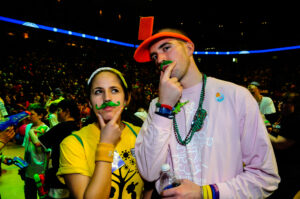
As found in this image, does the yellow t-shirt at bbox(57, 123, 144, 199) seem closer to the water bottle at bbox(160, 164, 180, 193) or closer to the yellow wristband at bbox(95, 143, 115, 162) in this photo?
the yellow wristband at bbox(95, 143, 115, 162)

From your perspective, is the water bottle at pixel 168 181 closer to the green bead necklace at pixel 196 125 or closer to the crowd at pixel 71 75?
the green bead necklace at pixel 196 125

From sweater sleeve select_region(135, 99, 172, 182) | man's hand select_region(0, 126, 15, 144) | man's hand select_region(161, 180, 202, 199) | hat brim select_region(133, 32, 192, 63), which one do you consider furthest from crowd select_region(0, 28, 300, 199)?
Result: man's hand select_region(161, 180, 202, 199)

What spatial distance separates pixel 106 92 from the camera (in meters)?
1.59

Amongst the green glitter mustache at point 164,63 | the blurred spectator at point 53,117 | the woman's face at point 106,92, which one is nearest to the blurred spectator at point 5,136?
the woman's face at point 106,92

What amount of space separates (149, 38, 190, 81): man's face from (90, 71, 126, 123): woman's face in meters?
0.41

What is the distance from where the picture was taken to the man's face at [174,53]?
1.38m

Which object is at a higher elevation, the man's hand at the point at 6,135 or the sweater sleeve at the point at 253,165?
the sweater sleeve at the point at 253,165

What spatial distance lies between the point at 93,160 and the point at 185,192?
2.45 ft

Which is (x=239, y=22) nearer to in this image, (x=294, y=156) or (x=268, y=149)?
(x=294, y=156)

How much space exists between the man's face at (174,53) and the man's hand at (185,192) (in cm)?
68

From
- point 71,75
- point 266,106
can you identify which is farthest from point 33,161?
point 71,75

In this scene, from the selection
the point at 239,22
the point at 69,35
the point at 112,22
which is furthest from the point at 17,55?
the point at 239,22

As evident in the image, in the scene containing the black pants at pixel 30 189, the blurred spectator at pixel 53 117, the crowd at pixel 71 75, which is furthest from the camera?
the crowd at pixel 71 75

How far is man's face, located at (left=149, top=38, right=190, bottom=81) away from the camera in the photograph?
1.38 metres
